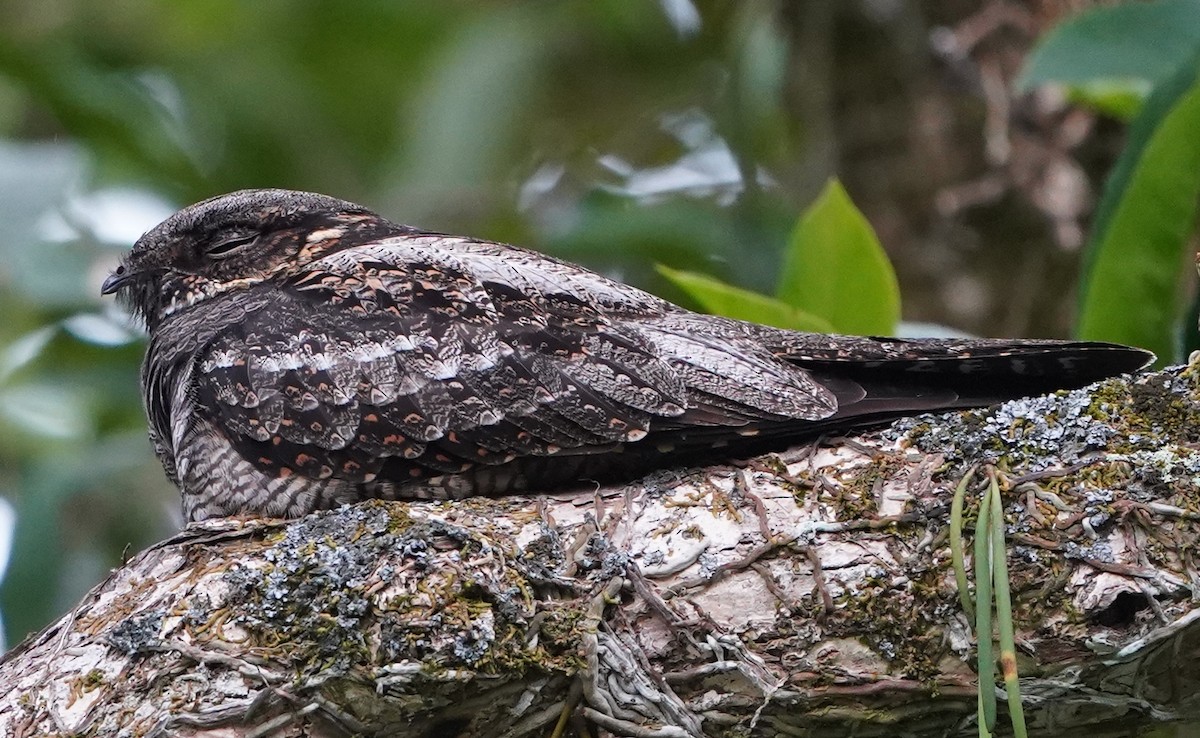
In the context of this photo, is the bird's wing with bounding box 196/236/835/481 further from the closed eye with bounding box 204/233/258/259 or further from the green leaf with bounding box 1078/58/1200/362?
the green leaf with bounding box 1078/58/1200/362

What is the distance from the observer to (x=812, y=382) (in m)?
2.50

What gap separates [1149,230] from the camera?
106 inches

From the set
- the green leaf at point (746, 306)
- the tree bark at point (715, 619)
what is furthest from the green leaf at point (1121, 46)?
the tree bark at point (715, 619)

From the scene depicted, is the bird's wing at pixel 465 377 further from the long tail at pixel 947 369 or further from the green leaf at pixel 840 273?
the green leaf at pixel 840 273

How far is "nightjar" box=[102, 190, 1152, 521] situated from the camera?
2.43 metres

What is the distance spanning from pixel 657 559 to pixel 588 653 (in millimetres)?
206

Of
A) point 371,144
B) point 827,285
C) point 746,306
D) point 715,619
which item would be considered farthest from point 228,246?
point 371,144

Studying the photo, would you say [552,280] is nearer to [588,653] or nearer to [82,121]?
[588,653]

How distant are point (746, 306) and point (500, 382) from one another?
2.25 feet

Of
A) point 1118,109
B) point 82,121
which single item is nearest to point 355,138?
point 82,121

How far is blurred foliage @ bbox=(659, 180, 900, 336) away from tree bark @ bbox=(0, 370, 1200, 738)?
28.7 inches

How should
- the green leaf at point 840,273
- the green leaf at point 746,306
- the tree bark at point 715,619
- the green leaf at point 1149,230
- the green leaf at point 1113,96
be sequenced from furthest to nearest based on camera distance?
the green leaf at point 1113,96 < the green leaf at point 840,273 < the green leaf at point 746,306 < the green leaf at point 1149,230 < the tree bark at point 715,619

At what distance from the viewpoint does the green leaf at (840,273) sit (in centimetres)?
298

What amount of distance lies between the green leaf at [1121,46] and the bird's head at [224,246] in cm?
155
